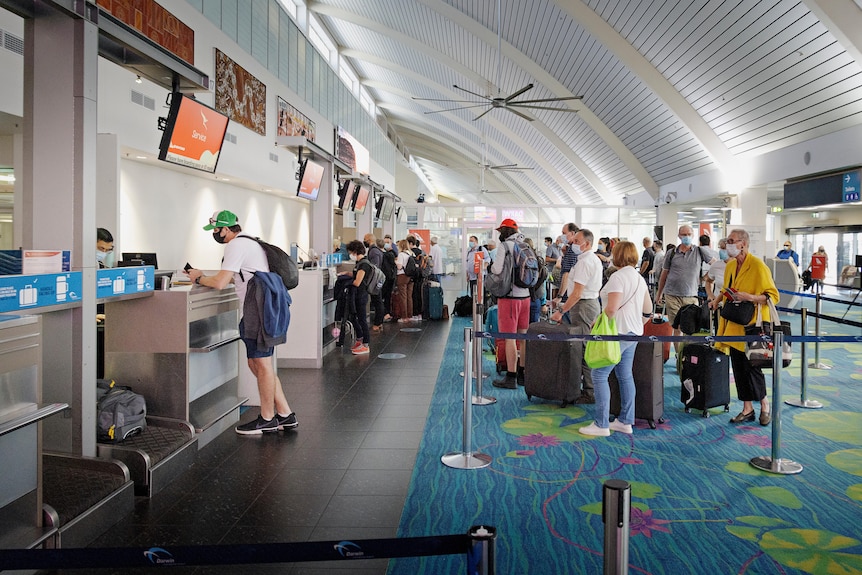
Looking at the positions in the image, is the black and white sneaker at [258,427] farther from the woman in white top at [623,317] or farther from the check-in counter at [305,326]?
the check-in counter at [305,326]

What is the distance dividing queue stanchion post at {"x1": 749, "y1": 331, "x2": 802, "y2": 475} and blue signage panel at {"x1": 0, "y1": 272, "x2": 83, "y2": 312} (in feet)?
13.1

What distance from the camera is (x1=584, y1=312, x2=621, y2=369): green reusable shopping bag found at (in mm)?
4641

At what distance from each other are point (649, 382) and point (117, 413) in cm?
383

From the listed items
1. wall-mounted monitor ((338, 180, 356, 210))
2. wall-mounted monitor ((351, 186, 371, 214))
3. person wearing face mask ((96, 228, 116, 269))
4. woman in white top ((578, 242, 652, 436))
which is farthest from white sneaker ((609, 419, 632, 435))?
wall-mounted monitor ((351, 186, 371, 214))

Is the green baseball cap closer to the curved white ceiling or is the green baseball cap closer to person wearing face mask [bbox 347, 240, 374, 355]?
person wearing face mask [bbox 347, 240, 374, 355]

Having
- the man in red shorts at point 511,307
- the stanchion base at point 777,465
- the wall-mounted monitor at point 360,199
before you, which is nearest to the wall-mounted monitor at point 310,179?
the man in red shorts at point 511,307

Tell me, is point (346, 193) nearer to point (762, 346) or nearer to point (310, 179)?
point (310, 179)

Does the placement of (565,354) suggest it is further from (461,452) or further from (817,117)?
(817,117)

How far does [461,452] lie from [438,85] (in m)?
18.2

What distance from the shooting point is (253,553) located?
58.1 inches

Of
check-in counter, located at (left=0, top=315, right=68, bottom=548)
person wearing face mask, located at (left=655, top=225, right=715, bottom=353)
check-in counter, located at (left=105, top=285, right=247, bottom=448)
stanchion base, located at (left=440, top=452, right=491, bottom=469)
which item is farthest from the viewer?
person wearing face mask, located at (left=655, top=225, right=715, bottom=353)

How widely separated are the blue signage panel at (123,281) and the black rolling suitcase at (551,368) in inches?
125

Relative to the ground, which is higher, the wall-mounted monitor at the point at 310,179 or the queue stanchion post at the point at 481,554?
the wall-mounted monitor at the point at 310,179

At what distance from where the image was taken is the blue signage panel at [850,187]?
10.4 metres
